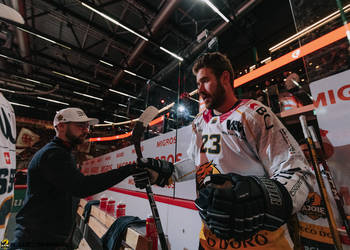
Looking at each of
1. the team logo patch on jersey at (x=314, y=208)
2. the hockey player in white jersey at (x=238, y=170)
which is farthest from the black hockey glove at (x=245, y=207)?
the team logo patch on jersey at (x=314, y=208)

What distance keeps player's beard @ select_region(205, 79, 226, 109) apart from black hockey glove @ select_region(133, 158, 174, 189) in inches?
19.3

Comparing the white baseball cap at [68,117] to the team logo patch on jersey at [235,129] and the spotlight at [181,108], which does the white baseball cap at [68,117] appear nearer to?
the spotlight at [181,108]

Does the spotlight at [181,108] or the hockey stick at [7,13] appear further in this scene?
the spotlight at [181,108]

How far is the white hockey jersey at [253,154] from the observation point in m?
0.59

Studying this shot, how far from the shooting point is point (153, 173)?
107cm

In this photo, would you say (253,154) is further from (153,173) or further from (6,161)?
(6,161)

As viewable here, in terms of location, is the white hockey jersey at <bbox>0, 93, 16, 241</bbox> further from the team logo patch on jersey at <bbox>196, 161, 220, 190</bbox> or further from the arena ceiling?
the arena ceiling

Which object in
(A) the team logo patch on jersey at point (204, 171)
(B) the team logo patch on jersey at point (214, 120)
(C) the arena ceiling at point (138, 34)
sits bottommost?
(A) the team logo patch on jersey at point (204, 171)

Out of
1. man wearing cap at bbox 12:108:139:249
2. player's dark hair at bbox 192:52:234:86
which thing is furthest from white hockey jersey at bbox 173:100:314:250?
man wearing cap at bbox 12:108:139:249

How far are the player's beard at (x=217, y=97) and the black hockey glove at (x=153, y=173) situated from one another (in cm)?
49

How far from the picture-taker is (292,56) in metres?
2.86

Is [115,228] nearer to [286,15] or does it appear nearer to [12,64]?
[286,15]

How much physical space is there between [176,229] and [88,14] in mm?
7041

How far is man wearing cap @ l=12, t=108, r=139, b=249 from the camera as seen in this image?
47.4 inches
